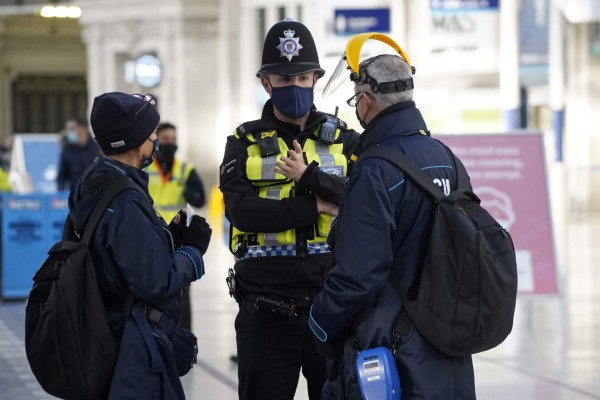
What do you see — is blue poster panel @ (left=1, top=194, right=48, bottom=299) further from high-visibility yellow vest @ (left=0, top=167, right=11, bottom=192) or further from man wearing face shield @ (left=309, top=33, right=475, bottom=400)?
man wearing face shield @ (left=309, top=33, right=475, bottom=400)

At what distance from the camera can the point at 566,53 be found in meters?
30.2

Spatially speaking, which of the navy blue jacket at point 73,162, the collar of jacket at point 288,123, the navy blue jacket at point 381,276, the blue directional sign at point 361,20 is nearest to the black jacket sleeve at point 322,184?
the collar of jacket at point 288,123

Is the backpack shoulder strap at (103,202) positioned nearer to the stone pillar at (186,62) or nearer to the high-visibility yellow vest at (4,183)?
the high-visibility yellow vest at (4,183)

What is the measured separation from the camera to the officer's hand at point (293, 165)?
521 centimetres

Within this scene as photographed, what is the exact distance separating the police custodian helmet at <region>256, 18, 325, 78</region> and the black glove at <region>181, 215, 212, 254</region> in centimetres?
83

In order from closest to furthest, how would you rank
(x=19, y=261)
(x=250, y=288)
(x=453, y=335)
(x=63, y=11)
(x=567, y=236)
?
(x=453, y=335), (x=250, y=288), (x=19, y=261), (x=567, y=236), (x=63, y=11)

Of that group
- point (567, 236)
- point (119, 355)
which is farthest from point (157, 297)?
point (567, 236)

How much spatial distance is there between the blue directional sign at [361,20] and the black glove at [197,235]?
12.2 metres

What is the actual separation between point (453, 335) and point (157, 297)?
3.41ft

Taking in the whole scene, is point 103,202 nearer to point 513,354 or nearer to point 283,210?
point 283,210

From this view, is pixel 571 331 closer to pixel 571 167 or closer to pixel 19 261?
pixel 19 261

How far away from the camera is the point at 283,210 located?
5.26 m

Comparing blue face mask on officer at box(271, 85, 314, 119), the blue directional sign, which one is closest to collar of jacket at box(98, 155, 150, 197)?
blue face mask on officer at box(271, 85, 314, 119)

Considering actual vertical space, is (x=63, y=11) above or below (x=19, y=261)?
above
